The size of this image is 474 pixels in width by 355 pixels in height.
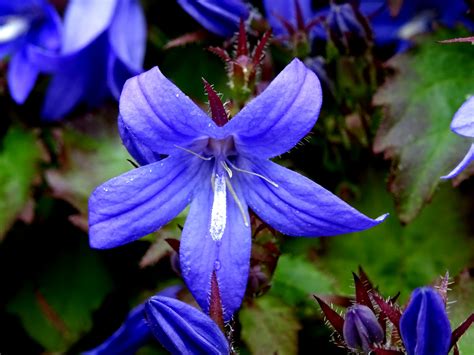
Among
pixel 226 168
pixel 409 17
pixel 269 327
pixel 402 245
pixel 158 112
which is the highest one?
pixel 158 112

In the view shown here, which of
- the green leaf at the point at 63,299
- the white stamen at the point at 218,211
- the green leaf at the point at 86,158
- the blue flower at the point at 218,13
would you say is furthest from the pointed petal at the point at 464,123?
the green leaf at the point at 63,299

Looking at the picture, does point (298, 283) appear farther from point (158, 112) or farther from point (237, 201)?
point (158, 112)

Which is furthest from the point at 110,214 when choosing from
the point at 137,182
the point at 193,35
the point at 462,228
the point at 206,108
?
the point at 462,228

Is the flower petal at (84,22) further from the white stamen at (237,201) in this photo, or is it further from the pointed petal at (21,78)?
the white stamen at (237,201)

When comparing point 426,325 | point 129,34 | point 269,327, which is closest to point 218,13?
point 129,34

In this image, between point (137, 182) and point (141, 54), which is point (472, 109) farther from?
point (141, 54)
